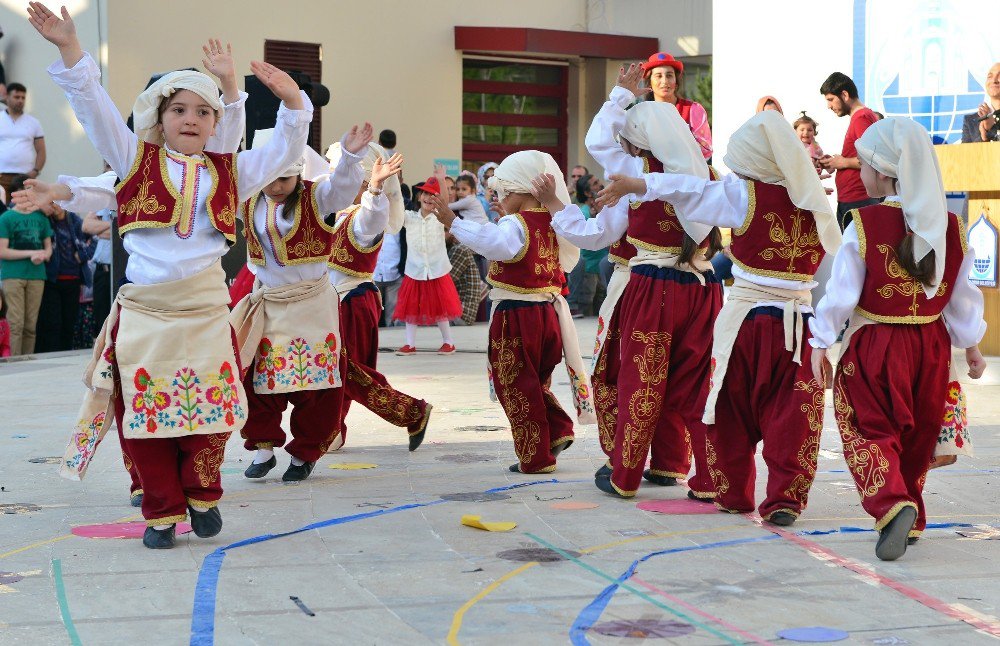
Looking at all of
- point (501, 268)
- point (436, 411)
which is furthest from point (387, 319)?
point (501, 268)

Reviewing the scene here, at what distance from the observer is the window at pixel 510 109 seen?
19.5 m

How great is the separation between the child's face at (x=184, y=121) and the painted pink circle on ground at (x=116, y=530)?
1442 millimetres

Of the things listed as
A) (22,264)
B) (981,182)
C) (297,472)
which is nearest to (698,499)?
(297,472)

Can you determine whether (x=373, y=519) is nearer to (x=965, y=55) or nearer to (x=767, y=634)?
(x=767, y=634)

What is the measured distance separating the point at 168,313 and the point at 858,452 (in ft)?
8.20

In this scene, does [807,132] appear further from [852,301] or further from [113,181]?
[113,181]

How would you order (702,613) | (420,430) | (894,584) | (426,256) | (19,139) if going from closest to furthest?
1. (702,613)
2. (894,584)
3. (420,430)
4. (426,256)
5. (19,139)

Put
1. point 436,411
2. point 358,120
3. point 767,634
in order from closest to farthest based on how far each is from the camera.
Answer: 1. point 767,634
2. point 436,411
3. point 358,120

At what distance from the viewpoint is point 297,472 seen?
6.51 m

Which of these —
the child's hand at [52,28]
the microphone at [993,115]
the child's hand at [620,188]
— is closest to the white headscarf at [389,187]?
the child's hand at [620,188]

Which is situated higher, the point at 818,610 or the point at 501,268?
the point at 501,268

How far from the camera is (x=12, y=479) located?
6480 mm

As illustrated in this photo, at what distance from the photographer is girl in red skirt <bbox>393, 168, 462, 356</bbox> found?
42.0 ft

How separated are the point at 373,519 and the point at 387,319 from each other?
10186 millimetres
